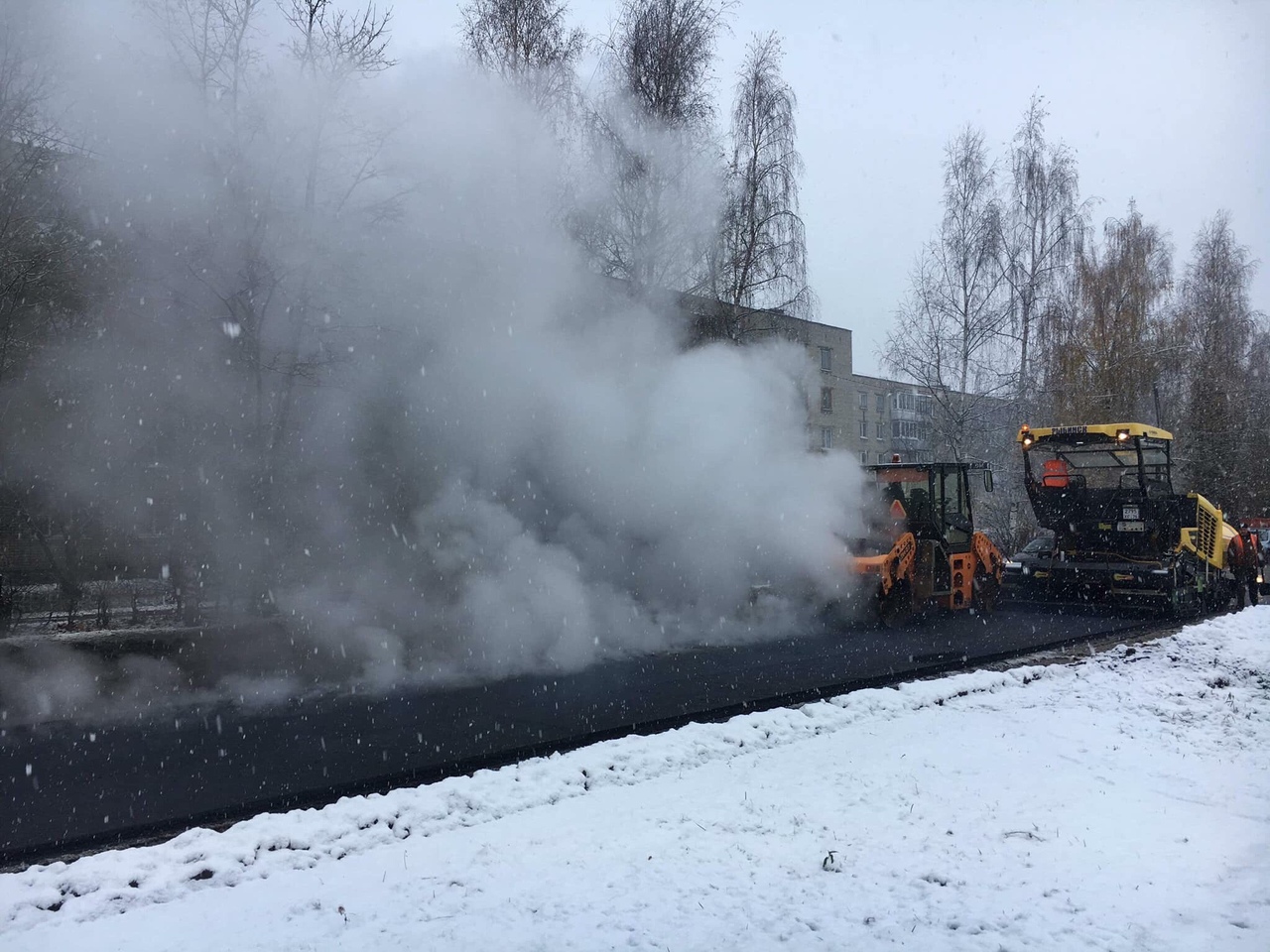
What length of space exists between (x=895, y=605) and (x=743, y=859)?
8.26 m

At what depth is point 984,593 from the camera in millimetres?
13680

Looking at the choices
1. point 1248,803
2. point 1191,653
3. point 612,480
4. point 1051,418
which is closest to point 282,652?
point 612,480

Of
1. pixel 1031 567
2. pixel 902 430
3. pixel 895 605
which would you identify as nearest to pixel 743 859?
pixel 895 605

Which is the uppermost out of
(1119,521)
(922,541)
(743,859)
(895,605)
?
(1119,521)

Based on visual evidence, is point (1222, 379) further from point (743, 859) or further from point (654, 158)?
point (743, 859)

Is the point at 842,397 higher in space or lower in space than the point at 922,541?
higher

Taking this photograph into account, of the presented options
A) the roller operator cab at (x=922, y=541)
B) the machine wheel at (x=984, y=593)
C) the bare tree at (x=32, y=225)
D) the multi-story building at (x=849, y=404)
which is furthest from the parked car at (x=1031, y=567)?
the bare tree at (x=32, y=225)

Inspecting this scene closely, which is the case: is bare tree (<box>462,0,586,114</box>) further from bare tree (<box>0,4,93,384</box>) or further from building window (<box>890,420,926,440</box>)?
building window (<box>890,420,926,440</box>)

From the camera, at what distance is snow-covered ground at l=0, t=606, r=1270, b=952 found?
330cm

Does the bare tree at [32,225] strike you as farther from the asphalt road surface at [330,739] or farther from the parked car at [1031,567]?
the parked car at [1031,567]

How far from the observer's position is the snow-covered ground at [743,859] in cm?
330

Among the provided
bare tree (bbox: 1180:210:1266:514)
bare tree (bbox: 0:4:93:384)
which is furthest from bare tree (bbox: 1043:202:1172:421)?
bare tree (bbox: 0:4:93:384)

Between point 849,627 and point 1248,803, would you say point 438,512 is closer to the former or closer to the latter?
point 849,627

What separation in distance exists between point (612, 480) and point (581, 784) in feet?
17.2
